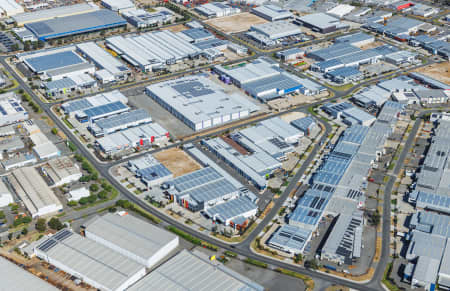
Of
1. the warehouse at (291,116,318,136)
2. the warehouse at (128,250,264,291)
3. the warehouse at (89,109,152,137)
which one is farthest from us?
the warehouse at (291,116,318,136)

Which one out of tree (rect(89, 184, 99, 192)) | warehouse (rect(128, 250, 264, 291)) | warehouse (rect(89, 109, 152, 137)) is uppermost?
warehouse (rect(89, 109, 152, 137))

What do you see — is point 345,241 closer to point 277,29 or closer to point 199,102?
point 199,102

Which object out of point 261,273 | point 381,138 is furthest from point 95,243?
point 381,138

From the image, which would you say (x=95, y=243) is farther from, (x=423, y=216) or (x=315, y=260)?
(x=423, y=216)

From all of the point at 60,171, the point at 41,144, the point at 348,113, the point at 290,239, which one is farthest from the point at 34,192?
the point at 348,113

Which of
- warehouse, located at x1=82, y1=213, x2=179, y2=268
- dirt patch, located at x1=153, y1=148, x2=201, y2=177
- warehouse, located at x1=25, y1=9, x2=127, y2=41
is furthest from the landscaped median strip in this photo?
warehouse, located at x1=25, y1=9, x2=127, y2=41

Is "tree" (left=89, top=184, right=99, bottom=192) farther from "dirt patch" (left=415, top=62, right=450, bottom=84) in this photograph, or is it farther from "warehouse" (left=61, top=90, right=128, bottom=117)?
"dirt patch" (left=415, top=62, right=450, bottom=84)

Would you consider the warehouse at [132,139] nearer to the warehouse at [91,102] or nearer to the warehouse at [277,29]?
the warehouse at [91,102]
